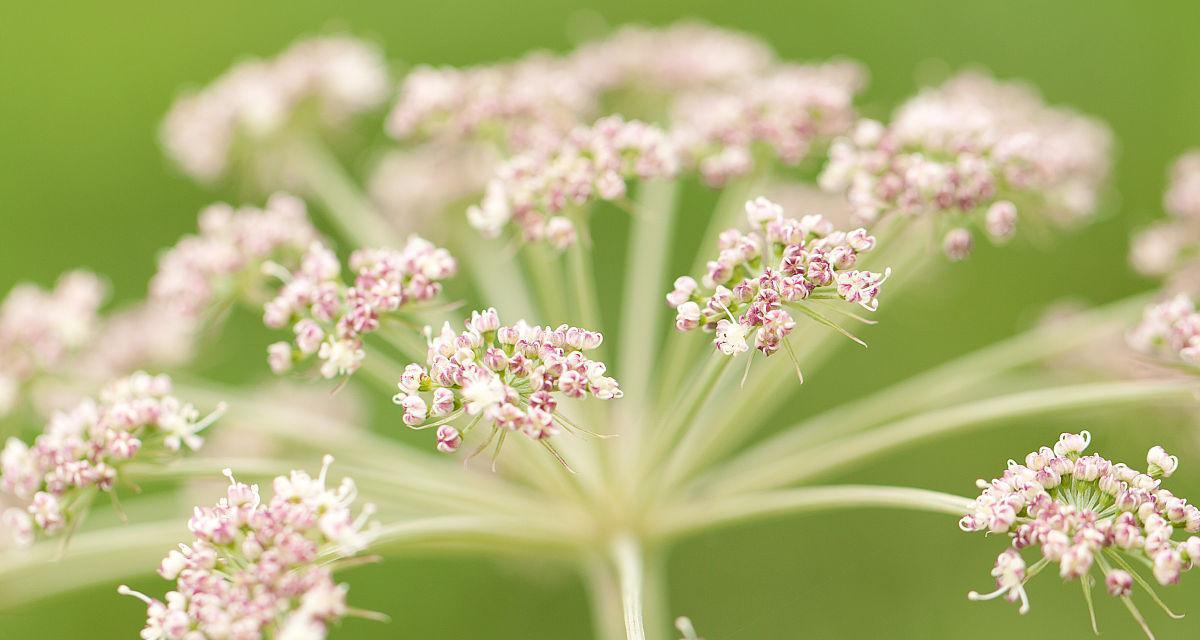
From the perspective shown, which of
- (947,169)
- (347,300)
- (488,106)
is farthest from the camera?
(488,106)

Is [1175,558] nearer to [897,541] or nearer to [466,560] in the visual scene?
[897,541]

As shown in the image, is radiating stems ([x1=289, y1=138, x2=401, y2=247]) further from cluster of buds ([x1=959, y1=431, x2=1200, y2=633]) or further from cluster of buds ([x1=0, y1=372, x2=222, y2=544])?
cluster of buds ([x1=959, y1=431, x2=1200, y2=633])

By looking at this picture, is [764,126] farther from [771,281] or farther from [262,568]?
[262,568]

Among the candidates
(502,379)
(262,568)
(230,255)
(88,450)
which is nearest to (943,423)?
(502,379)

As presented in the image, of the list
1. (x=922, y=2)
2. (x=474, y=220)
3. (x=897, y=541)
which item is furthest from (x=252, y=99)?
(x=922, y=2)

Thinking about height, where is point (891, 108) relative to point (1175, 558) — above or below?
above

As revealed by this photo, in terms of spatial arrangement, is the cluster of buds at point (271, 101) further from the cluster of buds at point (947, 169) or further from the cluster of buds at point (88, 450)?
the cluster of buds at point (947, 169)

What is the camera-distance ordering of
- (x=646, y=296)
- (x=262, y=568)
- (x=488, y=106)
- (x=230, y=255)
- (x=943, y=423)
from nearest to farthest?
(x=262, y=568), (x=943, y=423), (x=230, y=255), (x=488, y=106), (x=646, y=296)
